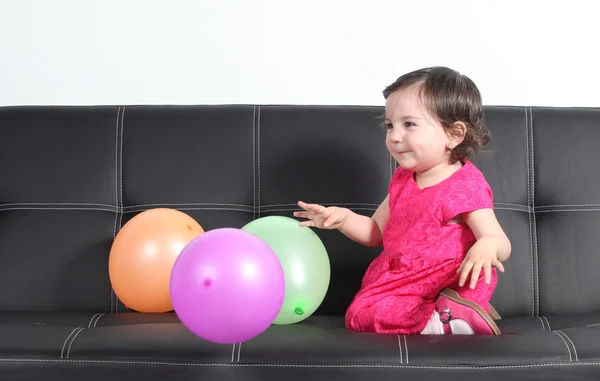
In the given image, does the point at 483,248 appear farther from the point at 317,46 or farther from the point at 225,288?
the point at 317,46

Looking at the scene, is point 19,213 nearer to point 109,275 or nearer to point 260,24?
point 109,275

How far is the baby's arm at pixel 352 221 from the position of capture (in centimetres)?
219

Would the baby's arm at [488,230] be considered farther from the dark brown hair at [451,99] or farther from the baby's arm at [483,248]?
the dark brown hair at [451,99]

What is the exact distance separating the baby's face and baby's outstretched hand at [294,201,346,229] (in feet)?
0.77

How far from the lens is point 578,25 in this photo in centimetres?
297

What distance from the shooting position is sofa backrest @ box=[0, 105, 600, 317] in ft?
7.71

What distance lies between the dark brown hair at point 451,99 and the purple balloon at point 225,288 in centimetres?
61

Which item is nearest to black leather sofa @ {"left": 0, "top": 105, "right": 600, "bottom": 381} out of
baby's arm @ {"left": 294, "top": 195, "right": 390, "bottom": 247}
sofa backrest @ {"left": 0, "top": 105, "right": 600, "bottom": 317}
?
sofa backrest @ {"left": 0, "top": 105, "right": 600, "bottom": 317}

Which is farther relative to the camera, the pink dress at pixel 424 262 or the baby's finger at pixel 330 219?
the baby's finger at pixel 330 219

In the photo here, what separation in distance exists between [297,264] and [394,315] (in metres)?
0.27

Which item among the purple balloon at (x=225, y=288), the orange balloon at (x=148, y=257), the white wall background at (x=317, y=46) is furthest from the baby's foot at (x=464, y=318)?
the white wall background at (x=317, y=46)

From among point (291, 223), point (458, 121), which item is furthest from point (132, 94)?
point (458, 121)

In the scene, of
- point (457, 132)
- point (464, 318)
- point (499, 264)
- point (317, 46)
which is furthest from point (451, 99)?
point (317, 46)

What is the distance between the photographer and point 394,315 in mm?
1996
